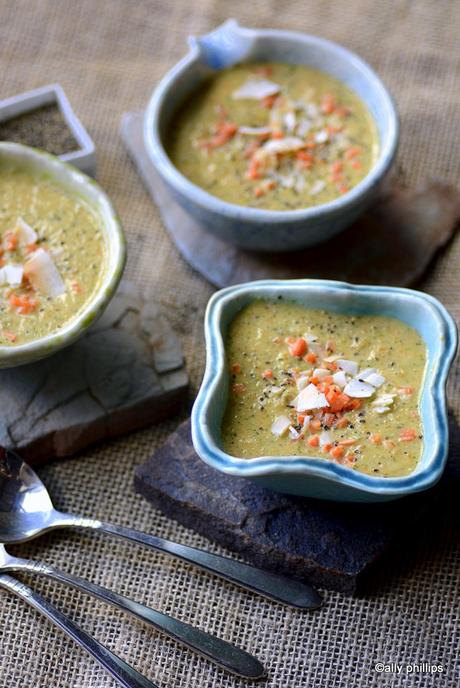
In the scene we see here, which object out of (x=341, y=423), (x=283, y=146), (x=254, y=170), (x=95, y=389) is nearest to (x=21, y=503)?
(x=95, y=389)

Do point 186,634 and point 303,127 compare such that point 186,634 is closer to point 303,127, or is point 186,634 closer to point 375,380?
point 375,380

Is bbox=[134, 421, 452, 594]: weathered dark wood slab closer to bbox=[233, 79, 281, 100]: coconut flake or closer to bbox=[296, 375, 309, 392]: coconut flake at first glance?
bbox=[296, 375, 309, 392]: coconut flake

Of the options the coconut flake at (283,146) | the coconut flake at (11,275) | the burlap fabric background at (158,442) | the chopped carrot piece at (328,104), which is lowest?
the burlap fabric background at (158,442)

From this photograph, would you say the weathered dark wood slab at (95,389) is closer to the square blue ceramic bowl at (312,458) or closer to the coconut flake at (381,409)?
the square blue ceramic bowl at (312,458)

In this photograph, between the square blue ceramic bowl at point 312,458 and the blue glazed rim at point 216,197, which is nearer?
the square blue ceramic bowl at point 312,458

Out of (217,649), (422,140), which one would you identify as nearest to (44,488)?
(217,649)

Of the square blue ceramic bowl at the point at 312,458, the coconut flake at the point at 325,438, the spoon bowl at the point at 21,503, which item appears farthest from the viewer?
the spoon bowl at the point at 21,503

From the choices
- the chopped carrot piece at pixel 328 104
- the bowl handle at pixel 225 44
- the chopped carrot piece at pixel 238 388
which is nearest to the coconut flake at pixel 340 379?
the chopped carrot piece at pixel 238 388

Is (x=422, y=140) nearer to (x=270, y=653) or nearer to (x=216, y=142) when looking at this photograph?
(x=216, y=142)
